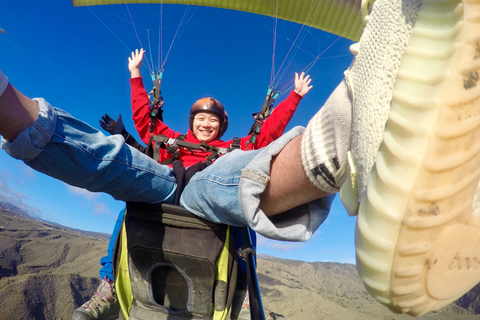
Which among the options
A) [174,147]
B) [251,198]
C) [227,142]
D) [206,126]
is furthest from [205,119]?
[251,198]

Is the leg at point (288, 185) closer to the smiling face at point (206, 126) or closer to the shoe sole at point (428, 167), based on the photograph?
the shoe sole at point (428, 167)

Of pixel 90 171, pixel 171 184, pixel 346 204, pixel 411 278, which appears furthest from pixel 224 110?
pixel 411 278

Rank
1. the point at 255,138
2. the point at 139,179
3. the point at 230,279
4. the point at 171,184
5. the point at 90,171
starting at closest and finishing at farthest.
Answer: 1. the point at 90,171
2. the point at 139,179
3. the point at 171,184
4. the point at 230,279
5. the point at 255,138

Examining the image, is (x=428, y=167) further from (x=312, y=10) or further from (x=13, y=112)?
(x=312, y=10)

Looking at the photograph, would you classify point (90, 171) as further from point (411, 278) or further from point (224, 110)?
point (224, 110)

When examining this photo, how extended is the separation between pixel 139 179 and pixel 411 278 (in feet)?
2.82

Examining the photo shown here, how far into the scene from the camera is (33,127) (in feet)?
2.40

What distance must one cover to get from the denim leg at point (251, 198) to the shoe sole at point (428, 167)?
38 centimetres

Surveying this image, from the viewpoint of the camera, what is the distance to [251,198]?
0.81 m

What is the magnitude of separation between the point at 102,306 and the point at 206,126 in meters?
1.35

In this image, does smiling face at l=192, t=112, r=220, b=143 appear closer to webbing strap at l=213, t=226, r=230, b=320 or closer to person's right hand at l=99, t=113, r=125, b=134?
person's right hand at l=99, t=113, r=125, b=134

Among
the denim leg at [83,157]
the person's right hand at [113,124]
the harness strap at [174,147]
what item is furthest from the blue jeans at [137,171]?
the person's right hand at [113,124]

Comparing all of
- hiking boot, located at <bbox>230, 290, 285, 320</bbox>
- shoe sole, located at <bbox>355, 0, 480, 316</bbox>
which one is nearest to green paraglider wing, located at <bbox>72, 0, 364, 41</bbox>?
hiking boot, located at <bbox>230, 290, 285, 320</bbox>

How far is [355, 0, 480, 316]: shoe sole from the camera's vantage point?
0.38m
